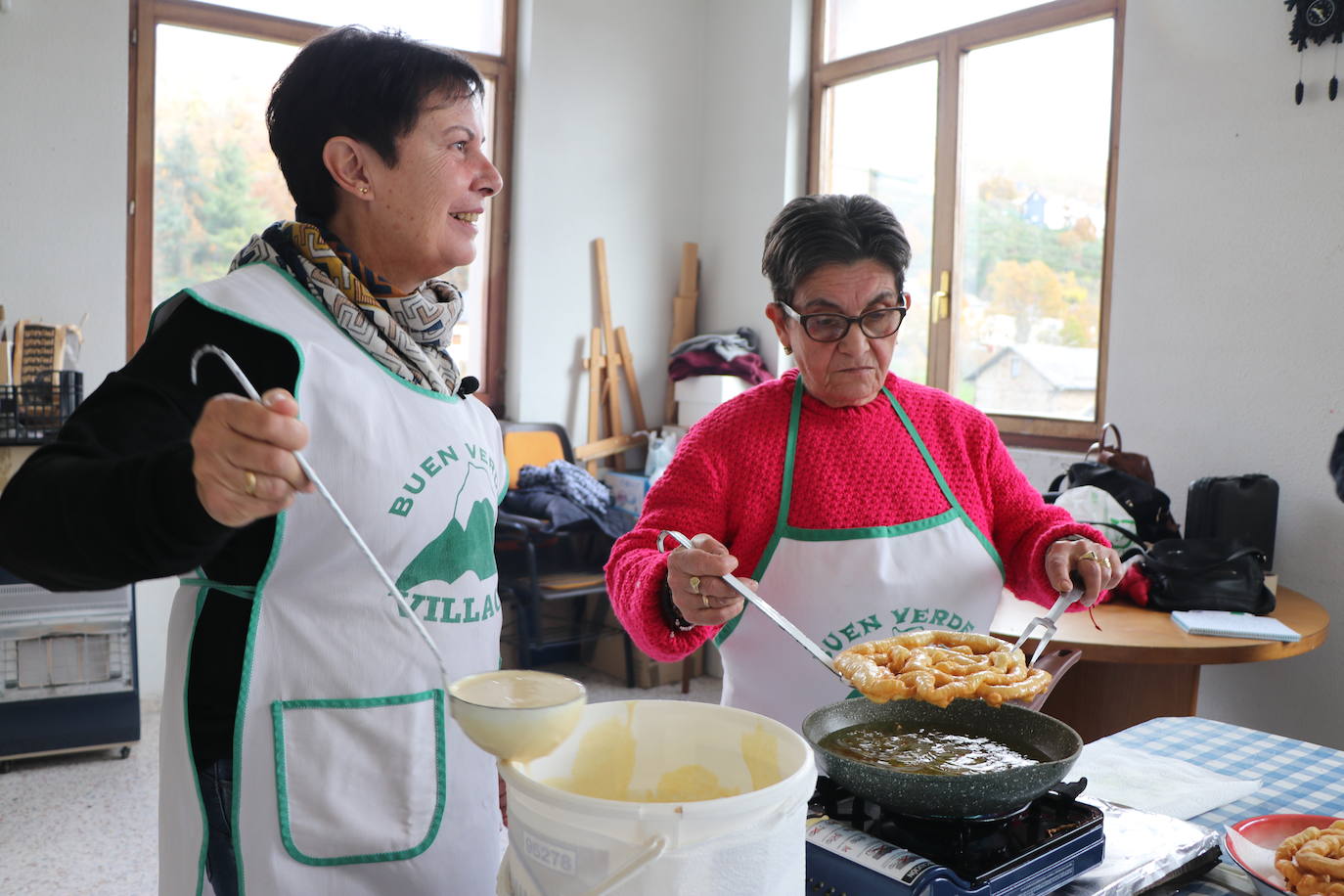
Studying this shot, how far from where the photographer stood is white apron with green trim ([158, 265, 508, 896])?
112 cm

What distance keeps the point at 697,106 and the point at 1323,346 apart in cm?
312

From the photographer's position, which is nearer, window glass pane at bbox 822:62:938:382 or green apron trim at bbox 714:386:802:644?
green apron trim at bbox 714:386:802:644

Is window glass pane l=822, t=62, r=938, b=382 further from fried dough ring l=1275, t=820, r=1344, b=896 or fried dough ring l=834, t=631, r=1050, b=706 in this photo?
fried dough ring l=1275, t=820, r=1344, b=896

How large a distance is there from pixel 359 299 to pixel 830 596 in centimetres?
81

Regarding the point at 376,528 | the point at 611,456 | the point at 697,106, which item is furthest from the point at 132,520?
the point at 697,106

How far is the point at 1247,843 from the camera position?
1.09 meters

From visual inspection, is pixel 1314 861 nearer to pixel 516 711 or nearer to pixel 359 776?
pixel 516 711

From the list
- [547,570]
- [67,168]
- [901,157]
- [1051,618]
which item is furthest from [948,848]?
[67,168]

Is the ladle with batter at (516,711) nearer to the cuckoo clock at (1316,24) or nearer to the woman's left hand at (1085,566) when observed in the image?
the woman's left hand at (1085,566)

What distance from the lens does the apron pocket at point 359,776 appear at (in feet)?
3.73

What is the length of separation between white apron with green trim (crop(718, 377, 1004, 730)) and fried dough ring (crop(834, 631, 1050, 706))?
29 cm

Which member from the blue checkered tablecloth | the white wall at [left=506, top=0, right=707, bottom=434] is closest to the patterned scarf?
the blue checkered tablecloth

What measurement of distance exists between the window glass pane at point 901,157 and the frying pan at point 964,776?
3163mm

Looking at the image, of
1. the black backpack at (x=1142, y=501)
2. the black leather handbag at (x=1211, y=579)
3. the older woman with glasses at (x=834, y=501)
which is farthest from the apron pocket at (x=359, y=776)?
the black backpack at (x=1142, y=501)
